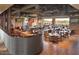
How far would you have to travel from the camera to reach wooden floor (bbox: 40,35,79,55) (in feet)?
8.50

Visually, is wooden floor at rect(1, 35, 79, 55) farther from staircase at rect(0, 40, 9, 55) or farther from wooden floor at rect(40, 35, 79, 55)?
staircase at rect(0, 40, 9, 55)

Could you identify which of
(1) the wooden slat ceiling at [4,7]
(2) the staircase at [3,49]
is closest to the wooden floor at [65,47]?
(2) the staircase at [3,49]

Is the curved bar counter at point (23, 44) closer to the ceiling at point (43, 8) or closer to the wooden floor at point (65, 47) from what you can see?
the wooden floor at point (65, 47)

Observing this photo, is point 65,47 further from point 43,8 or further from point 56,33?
point 43,8

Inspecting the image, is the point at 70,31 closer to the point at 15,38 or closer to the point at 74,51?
the point at 74,51

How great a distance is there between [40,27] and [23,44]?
33 centimetres

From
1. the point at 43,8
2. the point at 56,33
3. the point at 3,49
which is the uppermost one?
the point at 43,8

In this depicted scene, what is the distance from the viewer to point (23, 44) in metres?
2.61

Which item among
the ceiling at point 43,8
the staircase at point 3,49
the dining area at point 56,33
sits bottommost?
the staircase at point 3,49

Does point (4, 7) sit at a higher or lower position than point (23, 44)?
higher

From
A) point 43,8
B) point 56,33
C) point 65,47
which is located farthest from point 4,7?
point 65,47

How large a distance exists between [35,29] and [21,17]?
25cm

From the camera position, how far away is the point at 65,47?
8.52 feet

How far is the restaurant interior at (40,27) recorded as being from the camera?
8.46 ft
